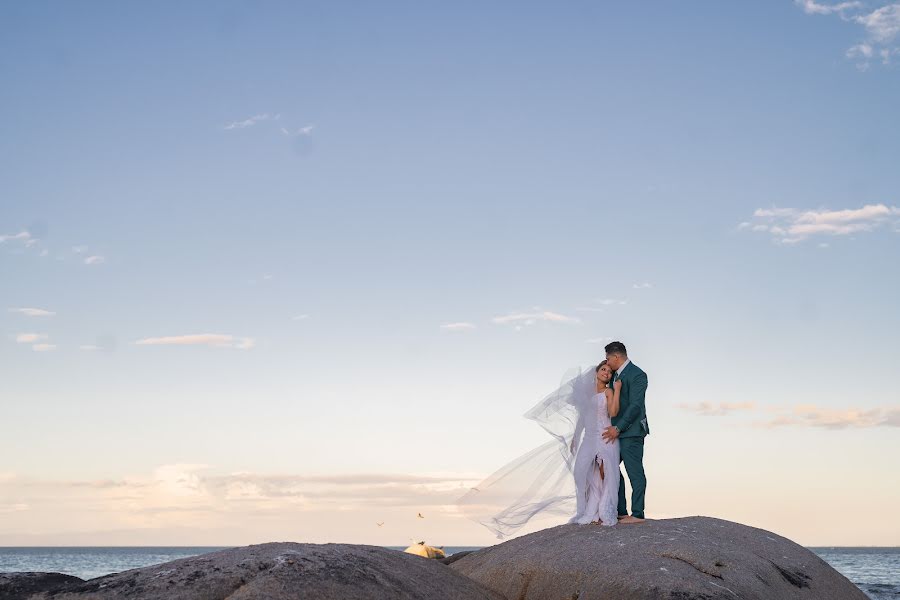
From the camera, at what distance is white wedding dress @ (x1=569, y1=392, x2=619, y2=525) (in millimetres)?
13742

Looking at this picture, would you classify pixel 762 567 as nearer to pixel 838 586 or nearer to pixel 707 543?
pixel 707 543

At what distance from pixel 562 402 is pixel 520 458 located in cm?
134

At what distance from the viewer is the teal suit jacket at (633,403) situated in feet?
44.5

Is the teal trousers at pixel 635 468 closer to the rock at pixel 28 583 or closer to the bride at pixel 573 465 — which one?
the bride at pixel 573 465

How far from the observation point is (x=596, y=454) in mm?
14078

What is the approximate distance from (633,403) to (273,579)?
23.3 ft

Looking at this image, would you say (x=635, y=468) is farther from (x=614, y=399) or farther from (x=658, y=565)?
(x=658, y=565)

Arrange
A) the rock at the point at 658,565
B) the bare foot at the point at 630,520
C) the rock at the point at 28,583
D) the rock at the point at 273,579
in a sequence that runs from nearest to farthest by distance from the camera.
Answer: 1. the rock at the point at 273,579
2. the rock at the point at 28,583
3. the rock at the point at 658,565
4. the bare foot at the point at 630,520

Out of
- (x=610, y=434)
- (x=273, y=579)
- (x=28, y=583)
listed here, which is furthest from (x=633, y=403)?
(x=28, y=583)

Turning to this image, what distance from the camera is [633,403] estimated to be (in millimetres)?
13547

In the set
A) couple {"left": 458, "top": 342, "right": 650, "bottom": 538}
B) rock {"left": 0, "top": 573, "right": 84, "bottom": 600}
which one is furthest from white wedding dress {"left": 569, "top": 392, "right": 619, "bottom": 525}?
rock {"left": 0, "top": 573, "right": 84, "bottom": 600}

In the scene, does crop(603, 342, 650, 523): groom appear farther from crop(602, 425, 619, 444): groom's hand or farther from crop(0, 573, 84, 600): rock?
crop(0, 573, 84, 600): rock

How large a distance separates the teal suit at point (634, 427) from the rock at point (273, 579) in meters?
4.79

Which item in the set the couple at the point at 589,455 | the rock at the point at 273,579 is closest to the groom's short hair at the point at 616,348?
the couple at the point at 589,455
